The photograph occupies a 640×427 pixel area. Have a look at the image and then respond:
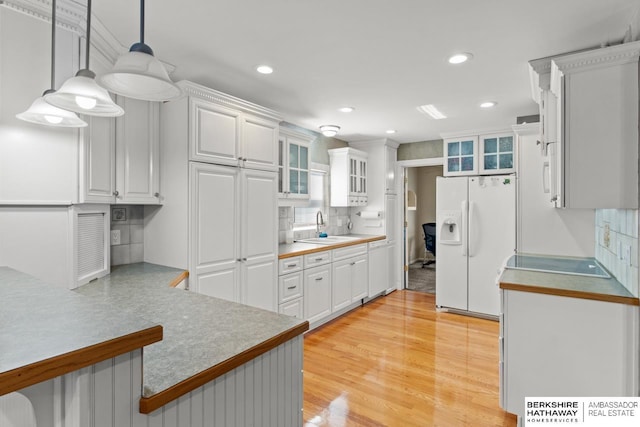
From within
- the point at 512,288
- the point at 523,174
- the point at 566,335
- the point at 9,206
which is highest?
the point at 523,174

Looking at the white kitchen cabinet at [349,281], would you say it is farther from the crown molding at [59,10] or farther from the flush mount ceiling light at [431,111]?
the crown molding at [59,10]

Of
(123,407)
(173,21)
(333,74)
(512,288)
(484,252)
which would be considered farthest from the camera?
(484,252)

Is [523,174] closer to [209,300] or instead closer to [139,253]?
[209,300]

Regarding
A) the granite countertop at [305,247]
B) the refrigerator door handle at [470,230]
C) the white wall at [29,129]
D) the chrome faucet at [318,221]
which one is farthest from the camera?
the chrome faucet at [318,221]

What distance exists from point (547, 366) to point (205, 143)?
2713 millimetres

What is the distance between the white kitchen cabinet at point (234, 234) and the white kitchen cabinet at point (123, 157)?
0.33 meters

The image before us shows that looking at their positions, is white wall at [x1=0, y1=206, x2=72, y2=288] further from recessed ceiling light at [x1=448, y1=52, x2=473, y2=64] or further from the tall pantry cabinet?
recessed ceiling light at [x1=448, y1=52, x2=473, y2=64]

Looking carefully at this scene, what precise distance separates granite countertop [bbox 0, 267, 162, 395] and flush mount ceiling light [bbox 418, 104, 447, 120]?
334cm

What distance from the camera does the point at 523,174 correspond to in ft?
11.5

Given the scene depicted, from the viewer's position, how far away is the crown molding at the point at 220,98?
243 cm

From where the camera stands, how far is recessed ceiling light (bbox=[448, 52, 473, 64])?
2293 millimetres

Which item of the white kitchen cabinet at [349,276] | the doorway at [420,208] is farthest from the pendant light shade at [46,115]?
the doorway at [420,208]

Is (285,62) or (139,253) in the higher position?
(285,62)

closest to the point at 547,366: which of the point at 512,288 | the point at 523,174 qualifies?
the point at 512,288
